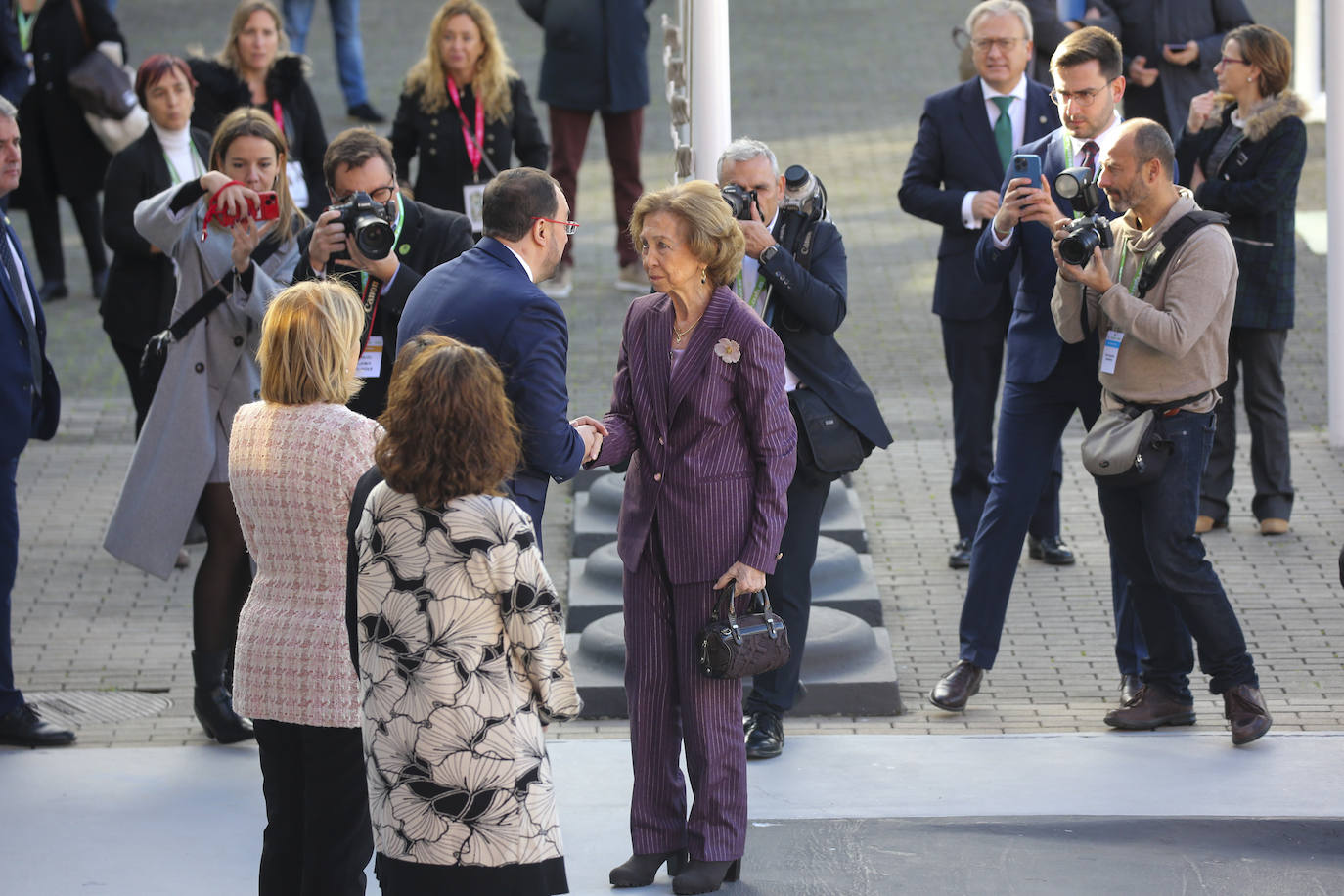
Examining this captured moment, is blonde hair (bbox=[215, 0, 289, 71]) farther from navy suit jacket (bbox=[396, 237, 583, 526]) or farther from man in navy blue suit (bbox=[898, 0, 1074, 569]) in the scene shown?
navy suit jacket (bbox=[396, 237, 583, 526])

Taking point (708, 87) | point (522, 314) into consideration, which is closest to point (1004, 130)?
point (708, 87)

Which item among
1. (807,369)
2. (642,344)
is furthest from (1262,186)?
(642,344)

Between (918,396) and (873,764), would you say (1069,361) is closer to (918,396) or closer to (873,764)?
(873,764)

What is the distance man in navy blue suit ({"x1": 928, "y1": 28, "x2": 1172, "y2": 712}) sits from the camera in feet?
19.0

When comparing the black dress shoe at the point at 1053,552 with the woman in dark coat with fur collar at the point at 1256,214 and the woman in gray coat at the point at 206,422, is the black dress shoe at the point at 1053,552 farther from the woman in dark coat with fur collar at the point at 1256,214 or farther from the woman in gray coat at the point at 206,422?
the woman in gray coat at the point at 206,422

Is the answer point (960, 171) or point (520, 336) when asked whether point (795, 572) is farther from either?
point (960, 171)

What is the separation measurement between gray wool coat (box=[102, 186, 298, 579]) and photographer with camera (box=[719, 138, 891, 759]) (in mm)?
1541

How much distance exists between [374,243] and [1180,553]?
8.51 feet

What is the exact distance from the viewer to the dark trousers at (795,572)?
5.50 metres

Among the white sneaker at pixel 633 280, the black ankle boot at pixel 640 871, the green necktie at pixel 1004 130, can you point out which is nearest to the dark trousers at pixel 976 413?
the green necktie at pixel 1004 130

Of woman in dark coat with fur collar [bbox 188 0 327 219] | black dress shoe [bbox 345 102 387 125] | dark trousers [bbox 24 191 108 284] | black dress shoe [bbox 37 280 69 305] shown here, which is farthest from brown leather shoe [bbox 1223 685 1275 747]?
black dress shoe [bbox 345 102 387 125]

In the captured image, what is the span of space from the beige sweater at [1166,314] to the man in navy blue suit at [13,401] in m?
3.32

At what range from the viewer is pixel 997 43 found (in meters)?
7.04

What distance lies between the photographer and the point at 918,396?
9.67 metres
